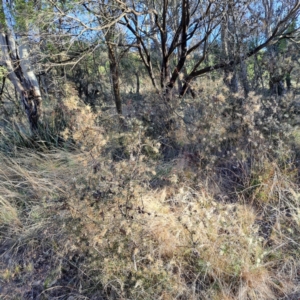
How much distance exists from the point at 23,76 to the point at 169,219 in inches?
150

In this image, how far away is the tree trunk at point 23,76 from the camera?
4.18m

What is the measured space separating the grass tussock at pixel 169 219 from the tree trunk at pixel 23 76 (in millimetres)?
1672

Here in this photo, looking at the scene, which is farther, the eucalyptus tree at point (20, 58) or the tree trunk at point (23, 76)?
the tree trunk at point (23, 76)

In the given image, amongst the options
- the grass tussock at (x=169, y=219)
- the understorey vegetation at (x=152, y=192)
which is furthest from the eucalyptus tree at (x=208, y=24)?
the grass tussock at (x=169, y=219)

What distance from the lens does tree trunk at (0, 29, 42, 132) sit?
4.18 meters

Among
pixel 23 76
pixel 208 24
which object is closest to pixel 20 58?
pixel 23 76

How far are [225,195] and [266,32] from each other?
4130mm

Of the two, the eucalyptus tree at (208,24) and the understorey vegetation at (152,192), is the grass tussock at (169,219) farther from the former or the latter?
the eucalyptus tree at (208,24)

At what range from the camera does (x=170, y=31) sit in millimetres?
5191

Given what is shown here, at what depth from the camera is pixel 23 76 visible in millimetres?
4457

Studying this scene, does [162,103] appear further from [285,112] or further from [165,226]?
[165,226]

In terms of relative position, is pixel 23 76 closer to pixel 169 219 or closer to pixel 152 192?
pixel 152 192

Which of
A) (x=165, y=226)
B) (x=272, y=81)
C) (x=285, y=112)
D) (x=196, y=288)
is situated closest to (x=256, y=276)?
(x=196, y=288)

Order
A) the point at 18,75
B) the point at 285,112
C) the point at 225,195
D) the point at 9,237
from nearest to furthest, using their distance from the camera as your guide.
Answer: the point at 9,237
the point at 225,195
the point at 285,112
the point at 18,75
